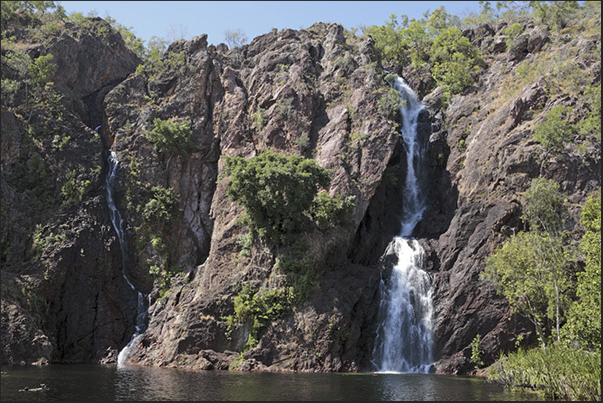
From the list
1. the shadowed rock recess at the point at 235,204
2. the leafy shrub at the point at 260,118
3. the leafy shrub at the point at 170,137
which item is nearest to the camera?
the shadowed rock recess at the point at 235,204

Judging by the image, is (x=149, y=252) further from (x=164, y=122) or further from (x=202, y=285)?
(x=164, y=122)

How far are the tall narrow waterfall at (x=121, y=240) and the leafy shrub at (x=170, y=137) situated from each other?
Result: 542 centimetres

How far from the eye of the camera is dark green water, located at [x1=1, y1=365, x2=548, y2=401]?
22703 mm

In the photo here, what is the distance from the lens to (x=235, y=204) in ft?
169

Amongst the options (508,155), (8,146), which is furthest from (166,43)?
(508,155)

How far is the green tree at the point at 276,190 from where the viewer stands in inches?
1671

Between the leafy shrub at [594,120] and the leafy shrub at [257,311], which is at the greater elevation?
the leafy shrub at [594,120]

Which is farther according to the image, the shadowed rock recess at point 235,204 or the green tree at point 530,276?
the shadowed rock recess at point 235,204

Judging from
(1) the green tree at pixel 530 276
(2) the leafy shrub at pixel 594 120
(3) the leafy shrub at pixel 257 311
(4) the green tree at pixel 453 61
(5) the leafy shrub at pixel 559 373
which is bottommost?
(5) the leafy shrub at pixel 559 373

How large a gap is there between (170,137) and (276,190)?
63.9 ft

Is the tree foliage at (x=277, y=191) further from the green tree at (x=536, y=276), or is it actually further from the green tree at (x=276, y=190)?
the green tree at (x=536, y=276)

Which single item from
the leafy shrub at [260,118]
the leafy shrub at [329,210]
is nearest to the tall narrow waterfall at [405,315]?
the leafy shrub at [329,210]

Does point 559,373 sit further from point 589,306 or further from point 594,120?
point 594,120

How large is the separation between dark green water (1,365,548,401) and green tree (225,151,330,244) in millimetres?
14410
